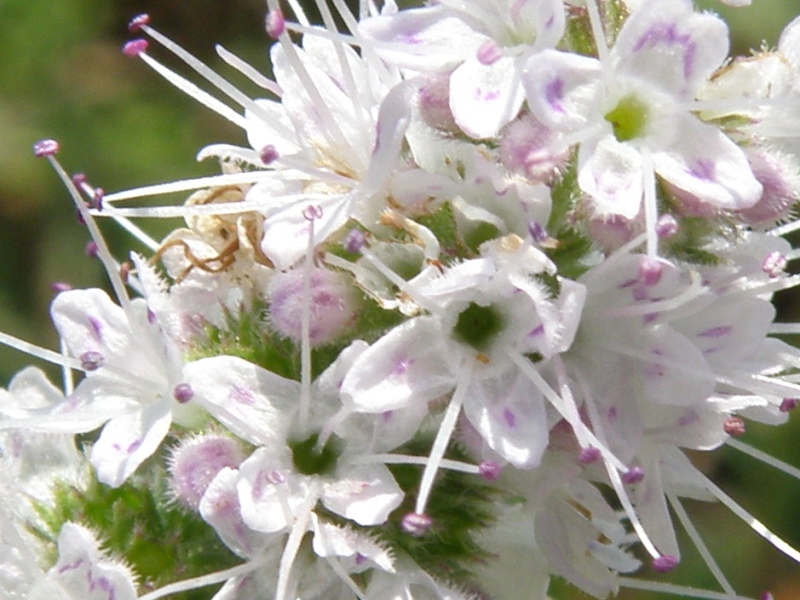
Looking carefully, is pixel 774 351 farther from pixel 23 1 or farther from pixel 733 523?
pixel 23 1

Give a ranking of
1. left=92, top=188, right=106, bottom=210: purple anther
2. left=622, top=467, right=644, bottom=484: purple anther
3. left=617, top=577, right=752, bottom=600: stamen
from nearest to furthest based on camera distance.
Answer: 1. left=622, top=467, right=644, bottom=484: purple anther
2. left=92, top=188, right=106, bottom=210: purple anther
3. left=617, top=577, right=752, bottom=600: stamen

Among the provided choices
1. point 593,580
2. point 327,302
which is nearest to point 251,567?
point 327,302

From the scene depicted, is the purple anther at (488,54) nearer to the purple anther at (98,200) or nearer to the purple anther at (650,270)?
the purple anther at (650,270)

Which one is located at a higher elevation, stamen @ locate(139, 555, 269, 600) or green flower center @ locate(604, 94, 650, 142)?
green flower center @ locate(604, 94, 650, 142)

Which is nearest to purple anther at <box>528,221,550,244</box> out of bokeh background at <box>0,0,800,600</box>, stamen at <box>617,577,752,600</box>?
stamen at <box>617,577,752,600</box>

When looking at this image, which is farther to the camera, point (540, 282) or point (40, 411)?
point (40, 411)

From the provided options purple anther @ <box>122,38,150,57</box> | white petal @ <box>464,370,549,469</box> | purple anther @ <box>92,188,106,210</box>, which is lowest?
white petal @ <box>464,370,549,469</box>

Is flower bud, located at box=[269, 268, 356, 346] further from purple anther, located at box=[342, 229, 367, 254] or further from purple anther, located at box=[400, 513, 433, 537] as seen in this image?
purple anther, located at box=[400, 513, 433, 537]

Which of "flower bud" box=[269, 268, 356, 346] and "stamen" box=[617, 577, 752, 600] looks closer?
"flower bud" box=[269, 268, 356, 346]
